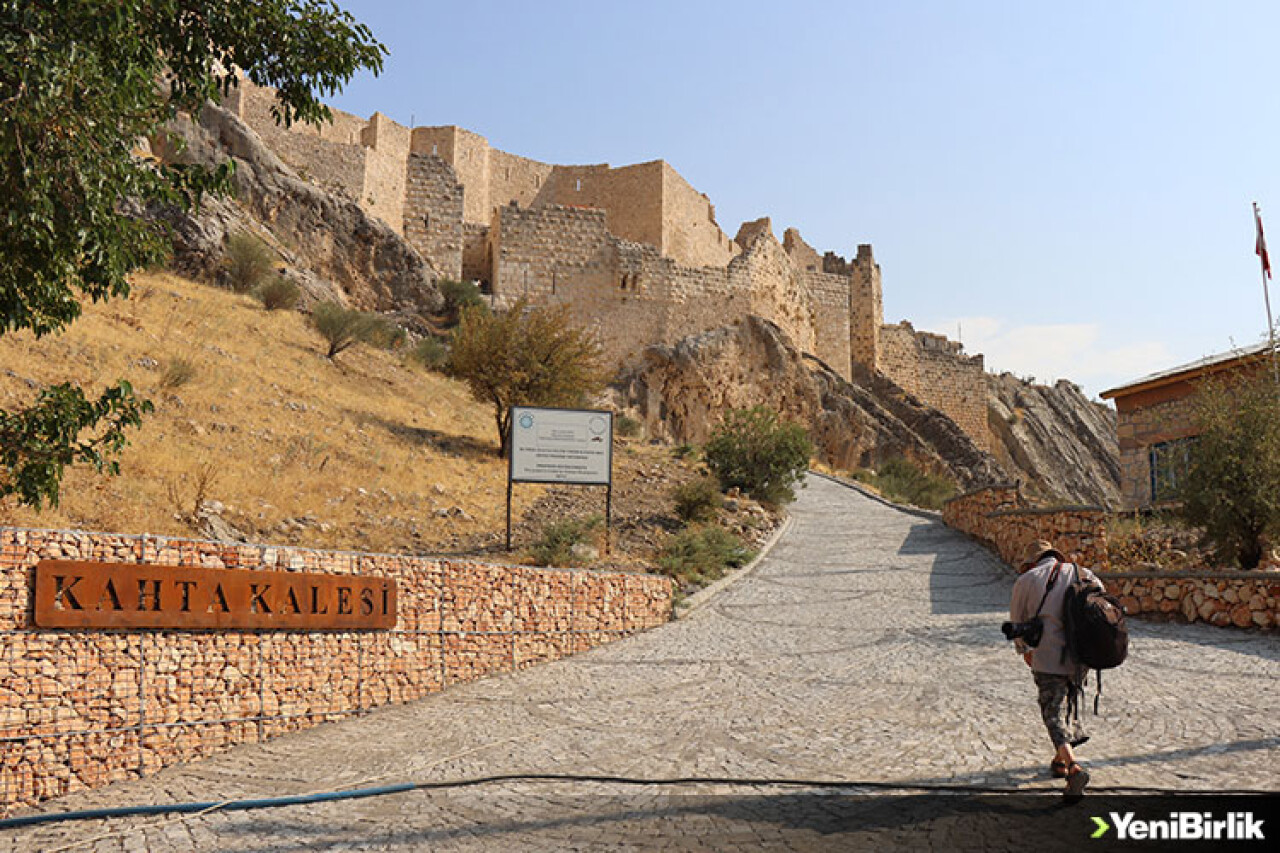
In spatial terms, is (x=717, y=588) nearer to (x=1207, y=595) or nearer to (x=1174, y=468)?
(x=1207, y=595)

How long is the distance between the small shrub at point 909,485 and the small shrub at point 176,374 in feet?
56.8

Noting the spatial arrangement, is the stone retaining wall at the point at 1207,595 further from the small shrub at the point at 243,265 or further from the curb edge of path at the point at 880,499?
the small shrub at the point at 243,265

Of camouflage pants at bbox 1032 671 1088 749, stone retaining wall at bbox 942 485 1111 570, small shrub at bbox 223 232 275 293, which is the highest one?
small shrub at bbox 223 232 275 293

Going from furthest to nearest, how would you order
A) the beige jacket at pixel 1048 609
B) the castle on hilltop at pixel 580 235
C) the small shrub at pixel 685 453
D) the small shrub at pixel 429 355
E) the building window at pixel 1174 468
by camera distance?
the castle on hilltop at pixel 580 235 → the small shrub at pixel 429 355 → the small shrub at pixel 685 453 → the building window at pixel 1174 468 → the beige jacket at pixel 1048 609

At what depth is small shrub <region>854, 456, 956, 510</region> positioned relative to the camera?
26125 mm

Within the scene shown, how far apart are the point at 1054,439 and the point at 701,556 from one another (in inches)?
1542

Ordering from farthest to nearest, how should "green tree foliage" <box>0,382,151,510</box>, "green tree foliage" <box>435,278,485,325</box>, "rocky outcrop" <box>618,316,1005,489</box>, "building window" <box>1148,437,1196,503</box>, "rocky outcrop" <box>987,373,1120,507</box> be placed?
1. "rocky outcrop" <box>987,373,1120,507</box>
2. "rocky outcrop" <box>618,316,1005,489</box>
3. "green tree foliage" <box>435,278,485,325</box>
4. "building window" <box>1148,437,1196,503</box>
5. "green tree foliage" <box>0,382,151,510</box>

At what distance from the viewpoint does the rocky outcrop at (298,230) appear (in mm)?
22141

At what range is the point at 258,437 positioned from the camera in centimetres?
1328

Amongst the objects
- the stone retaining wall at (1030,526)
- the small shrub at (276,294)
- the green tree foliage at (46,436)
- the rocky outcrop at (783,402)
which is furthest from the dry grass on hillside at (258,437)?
the rocky outcrop at (783,402)

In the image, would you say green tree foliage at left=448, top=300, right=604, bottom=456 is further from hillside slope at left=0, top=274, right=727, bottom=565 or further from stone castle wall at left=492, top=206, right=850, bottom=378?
stone castle wall at left=492, top=206, right=850, bottom=378

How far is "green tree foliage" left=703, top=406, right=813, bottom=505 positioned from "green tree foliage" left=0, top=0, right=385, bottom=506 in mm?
13665

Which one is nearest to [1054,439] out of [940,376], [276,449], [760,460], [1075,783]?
[940,376]

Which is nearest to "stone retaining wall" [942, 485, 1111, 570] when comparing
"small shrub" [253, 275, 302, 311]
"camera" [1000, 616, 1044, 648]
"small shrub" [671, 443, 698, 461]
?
"camera" [1000, 616, 1044, 648]
